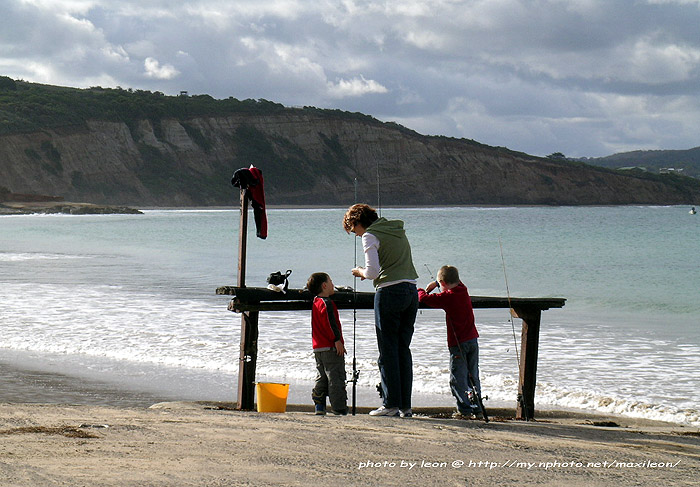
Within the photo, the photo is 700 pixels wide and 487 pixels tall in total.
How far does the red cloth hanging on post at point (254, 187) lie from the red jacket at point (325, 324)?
1116mm

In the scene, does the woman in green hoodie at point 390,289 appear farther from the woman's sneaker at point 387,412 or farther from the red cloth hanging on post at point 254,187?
the red cloth hanging on post at point 254,187

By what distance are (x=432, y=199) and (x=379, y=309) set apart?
356 feet

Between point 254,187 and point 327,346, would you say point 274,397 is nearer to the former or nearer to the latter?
point 327,346

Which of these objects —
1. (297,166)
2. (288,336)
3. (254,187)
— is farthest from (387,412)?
(297,166)

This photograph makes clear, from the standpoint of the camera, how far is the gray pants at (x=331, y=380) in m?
6.38

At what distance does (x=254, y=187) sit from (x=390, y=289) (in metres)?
1.58

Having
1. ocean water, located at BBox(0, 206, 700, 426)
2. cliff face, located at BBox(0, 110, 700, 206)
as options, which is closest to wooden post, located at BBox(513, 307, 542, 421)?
ocean water, located at BBox(0, 206, 700, 426)

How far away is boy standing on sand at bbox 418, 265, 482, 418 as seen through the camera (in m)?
6.63

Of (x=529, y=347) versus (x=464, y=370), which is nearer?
(x=464, y=370)

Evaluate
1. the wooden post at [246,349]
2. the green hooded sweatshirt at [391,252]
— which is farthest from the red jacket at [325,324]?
the wooden post at [246,349]

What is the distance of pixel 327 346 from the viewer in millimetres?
6348

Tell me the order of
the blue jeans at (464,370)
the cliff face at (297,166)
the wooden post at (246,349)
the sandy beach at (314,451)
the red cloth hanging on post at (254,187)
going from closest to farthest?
the sandy beach at (314,451) → the blue jeans at (464,370) → the red cloth hanging on post at (254,187) → the wooden post at (246,349) → the cliff face at (297,166)

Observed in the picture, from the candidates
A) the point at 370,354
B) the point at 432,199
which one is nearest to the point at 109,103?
the point at 432,199

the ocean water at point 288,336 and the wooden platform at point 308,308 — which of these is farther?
the ocean water at point 288,336
